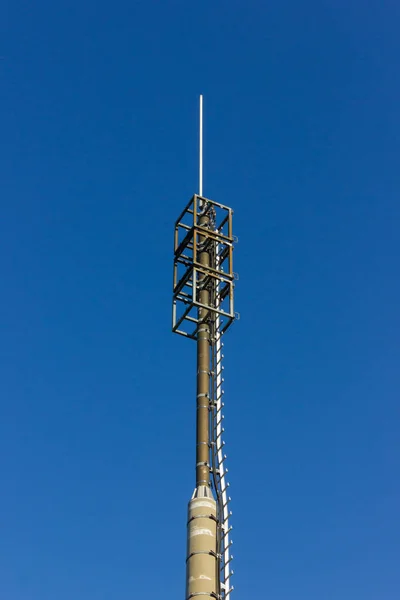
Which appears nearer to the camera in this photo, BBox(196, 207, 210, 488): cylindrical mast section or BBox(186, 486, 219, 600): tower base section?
BBox(186, 486, 219, 600): tower base section

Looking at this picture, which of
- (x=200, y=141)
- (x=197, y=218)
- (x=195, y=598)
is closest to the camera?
(x=195, y=598)

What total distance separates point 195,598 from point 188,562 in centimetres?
116

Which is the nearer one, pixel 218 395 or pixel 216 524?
pixel 216 524

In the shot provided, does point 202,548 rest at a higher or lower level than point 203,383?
lower

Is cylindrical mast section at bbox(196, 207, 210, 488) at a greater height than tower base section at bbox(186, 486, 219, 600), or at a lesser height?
greater

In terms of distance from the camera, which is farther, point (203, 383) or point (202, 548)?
point (203, 383)

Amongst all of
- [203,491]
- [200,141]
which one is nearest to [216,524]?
[203,491]

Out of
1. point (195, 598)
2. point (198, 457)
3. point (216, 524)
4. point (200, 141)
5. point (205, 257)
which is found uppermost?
point (200, 141)

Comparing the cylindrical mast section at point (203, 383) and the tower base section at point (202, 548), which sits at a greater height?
the cylindrical mast section at point (203, 383)

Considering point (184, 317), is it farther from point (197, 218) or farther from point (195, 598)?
point (195, 598)

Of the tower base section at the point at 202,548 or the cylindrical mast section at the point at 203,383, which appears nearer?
the tower base section at the point at 202,548

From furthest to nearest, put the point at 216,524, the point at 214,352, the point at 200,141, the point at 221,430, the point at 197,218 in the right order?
the point at 200,141
the point at 197,218
the point at 214,352
the point at 221,430
the point at 216,524

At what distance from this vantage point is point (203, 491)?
26938 mm

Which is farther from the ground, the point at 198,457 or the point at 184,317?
the point at 184,317
